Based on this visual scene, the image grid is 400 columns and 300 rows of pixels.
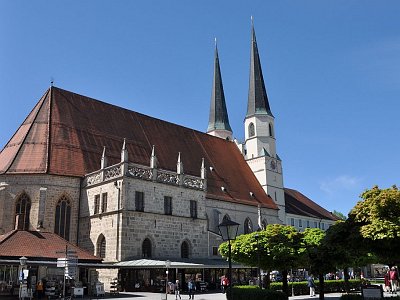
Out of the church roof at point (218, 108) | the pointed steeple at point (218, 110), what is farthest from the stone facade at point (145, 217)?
the church roof at point (218, 108)

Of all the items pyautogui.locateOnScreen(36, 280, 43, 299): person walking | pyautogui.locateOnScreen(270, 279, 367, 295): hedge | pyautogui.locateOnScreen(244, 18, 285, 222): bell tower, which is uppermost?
pyautogui.locateOnScreen(244, 18, 285, 222): bell tower

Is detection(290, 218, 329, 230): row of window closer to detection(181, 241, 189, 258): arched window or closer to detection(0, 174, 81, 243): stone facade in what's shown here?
detection(181, 241, 189, 258): arched window

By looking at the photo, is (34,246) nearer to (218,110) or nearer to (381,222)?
(381,222)

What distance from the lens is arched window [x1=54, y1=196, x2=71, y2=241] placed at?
3297 centimetres

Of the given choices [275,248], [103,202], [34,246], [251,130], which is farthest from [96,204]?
[251,130]

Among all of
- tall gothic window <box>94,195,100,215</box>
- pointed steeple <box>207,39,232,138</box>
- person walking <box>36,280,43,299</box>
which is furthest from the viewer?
pointed steeple <box>207,39,232,138</box>

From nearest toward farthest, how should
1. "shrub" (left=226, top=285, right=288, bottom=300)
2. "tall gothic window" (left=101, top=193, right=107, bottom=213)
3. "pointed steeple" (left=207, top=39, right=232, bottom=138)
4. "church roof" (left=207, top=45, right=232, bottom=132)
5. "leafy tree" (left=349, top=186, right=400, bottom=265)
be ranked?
"leafy tree" (left=349, top=186, right=400, bottom=265), "shrub" (left=226, top=285, right=288, bottom=300), "tall gothic window" (left=101, top=193, right=107, bottom=213), "pointed steeple" (left=207, top=39, right=232, bottom=138), "church roof" (left=207, top=45, right=232, bottom=132)

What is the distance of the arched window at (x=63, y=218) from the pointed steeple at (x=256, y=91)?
1172 inches

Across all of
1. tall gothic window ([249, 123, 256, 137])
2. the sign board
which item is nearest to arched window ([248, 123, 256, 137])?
tall gothic window ([249, 123, 256, 137])

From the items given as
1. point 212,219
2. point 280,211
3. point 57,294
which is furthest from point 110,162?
point 280,211

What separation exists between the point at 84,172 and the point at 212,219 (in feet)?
40.4

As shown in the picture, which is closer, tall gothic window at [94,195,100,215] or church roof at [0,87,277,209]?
tall gothic window at [94,195,100,215]

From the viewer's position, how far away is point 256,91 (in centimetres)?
5819

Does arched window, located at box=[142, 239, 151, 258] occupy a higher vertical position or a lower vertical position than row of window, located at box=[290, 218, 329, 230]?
lower
